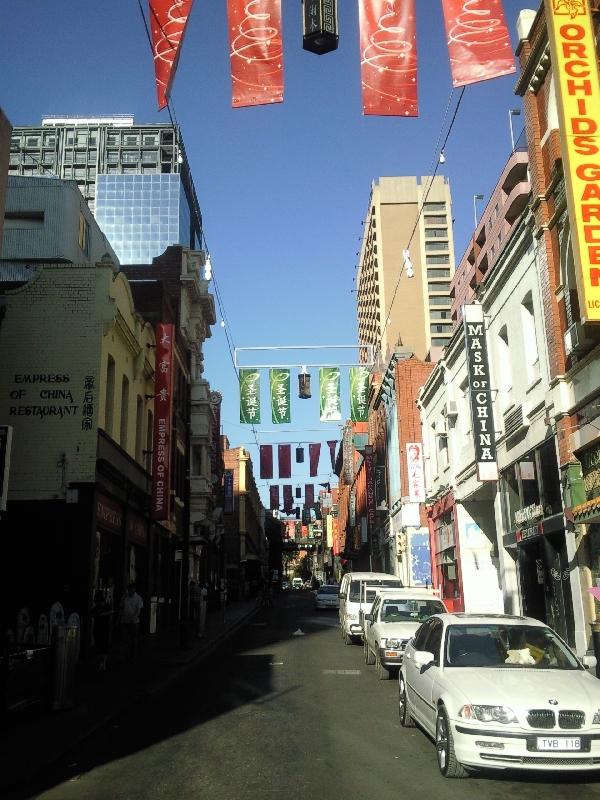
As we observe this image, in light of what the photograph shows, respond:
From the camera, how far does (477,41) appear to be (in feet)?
32.7

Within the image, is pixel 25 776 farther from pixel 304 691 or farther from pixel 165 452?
pixel 165 452

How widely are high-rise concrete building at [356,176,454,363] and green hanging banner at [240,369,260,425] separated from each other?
59668 mm

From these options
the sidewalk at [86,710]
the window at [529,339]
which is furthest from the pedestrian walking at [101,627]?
the window at [529,339]

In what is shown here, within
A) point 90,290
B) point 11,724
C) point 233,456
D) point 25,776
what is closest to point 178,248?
point 90,290

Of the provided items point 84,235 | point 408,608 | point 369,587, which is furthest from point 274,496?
point 408,608

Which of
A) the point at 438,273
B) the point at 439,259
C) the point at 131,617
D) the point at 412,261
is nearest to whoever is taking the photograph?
the point at 131,617

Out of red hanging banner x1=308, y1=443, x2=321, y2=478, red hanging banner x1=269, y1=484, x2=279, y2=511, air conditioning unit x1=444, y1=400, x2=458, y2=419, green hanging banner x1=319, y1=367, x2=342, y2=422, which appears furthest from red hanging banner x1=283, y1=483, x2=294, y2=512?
air conditioning unit x1=444, y1=400, x2=458, y2=419

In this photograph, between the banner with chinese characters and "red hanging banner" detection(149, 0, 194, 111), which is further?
the banner with chinese characters

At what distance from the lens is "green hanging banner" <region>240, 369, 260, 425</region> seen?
2602 centimetres

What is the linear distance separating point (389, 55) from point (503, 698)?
8.31 m

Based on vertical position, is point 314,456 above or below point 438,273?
below

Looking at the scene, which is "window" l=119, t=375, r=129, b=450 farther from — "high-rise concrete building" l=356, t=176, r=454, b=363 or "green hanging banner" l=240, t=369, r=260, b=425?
"high-rise concrete building" l=356, t=176, r=454, b=363

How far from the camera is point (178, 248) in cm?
3784

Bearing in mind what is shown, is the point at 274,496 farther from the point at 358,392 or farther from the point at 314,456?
the point at 358,392
